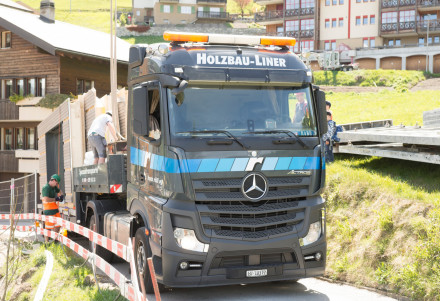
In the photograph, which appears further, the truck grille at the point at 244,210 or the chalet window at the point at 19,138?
the chalet window at the point at 19,138

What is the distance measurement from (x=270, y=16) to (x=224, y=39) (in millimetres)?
76624

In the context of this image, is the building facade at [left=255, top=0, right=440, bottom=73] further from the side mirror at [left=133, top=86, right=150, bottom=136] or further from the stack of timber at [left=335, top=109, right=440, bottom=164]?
the side mirror at [left=133, top=86, right=150, bottom=136]

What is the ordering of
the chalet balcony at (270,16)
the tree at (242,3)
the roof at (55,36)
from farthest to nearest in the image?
the tree at (242,3), the chalet balcony at (270,16), the roof at (55,36)

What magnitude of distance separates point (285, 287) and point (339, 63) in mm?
56738

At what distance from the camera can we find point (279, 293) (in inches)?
351

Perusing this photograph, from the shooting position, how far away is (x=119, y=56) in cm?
3619

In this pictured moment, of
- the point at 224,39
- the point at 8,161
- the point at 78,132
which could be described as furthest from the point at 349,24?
the point at 224,39

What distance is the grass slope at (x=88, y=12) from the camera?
13112cm

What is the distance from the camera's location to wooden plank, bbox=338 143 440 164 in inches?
432

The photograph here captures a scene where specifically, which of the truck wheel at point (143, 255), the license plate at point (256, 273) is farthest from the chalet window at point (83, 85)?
the license plate at point (256, 273)

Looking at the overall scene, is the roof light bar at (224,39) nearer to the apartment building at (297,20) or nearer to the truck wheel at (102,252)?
the truck wheel at (102,252)

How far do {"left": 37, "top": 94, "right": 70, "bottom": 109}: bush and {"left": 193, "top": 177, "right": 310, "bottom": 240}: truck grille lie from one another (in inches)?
1066

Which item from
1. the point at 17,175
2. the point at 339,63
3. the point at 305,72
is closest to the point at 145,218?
the point at 305,72

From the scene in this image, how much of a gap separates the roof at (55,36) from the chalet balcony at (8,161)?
25.9 feet
